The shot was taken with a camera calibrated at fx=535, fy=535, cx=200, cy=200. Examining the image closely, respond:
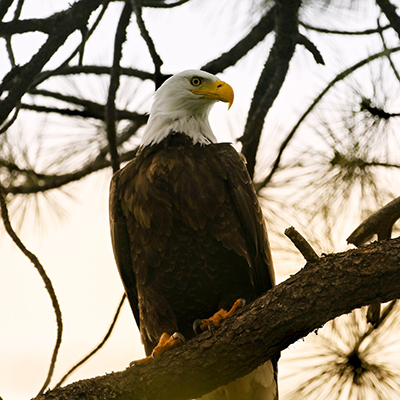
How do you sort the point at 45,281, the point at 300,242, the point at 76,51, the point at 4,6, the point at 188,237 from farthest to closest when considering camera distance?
1. the point at 76,51
2. the point at 4,6
3. the point at 45,281
4. the point at 188,237
5. the point at 300,242

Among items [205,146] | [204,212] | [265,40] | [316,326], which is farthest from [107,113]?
[316,326]

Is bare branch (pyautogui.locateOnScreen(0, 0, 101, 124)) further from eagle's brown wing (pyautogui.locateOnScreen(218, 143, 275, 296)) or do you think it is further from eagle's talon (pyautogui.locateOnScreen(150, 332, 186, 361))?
eagle's talon (pyautogui.locateOnScreen(150, 332, 186, 361))

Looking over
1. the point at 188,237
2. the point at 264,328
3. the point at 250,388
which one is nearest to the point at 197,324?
the point at 188,237

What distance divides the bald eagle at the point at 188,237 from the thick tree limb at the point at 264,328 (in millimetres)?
346

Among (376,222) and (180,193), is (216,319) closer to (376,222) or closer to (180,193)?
(180,193)

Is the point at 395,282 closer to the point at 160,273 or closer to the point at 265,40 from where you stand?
the point at 160,273

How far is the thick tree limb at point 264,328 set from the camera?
6.27 feet

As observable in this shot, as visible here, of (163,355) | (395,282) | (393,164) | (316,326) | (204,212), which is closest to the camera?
(395,282)

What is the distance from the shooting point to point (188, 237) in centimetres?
260

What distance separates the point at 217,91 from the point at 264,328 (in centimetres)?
150

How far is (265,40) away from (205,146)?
30.3 inches

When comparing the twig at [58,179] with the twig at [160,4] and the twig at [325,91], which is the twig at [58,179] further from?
the twig at [325,91]

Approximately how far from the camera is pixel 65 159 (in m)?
3.26

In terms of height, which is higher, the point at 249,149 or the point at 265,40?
the point at 265,40
